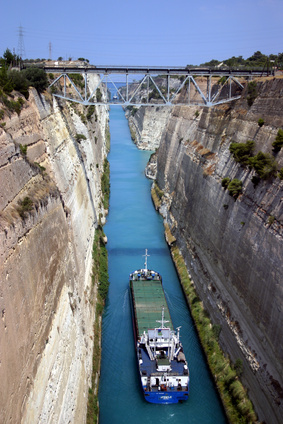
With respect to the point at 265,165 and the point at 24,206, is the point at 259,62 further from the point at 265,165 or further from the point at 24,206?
the point at 24,206

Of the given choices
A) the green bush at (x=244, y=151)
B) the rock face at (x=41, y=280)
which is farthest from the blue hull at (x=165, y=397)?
the green bush at (x=244, y=151)

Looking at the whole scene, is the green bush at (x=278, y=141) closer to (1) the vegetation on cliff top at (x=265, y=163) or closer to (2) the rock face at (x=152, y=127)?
(1) the vegetation on cliff top at (x=265, y=163)

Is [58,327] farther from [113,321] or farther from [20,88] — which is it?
[20,88]

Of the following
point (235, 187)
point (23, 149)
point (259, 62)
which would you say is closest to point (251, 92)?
point (235, 187)

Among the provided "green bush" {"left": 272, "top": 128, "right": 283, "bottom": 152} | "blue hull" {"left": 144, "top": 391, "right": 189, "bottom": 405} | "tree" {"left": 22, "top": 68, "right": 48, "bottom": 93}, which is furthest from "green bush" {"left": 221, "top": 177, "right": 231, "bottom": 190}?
"tree" {"left": 22, "top": 68, "right": 48, "bottom": 93}

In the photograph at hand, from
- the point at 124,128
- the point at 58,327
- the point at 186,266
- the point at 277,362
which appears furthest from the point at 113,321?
the point at 124,128

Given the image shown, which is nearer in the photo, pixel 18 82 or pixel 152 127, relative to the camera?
pixel 18 82

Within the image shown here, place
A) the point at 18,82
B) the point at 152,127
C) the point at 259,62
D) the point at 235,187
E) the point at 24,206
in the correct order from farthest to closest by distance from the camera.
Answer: the point at 152,127 < the point at 259,62 < the point at 235,187 < the point at 18,82 < the point at 24,206

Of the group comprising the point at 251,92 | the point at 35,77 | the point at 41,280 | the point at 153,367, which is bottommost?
the point at 153,367
